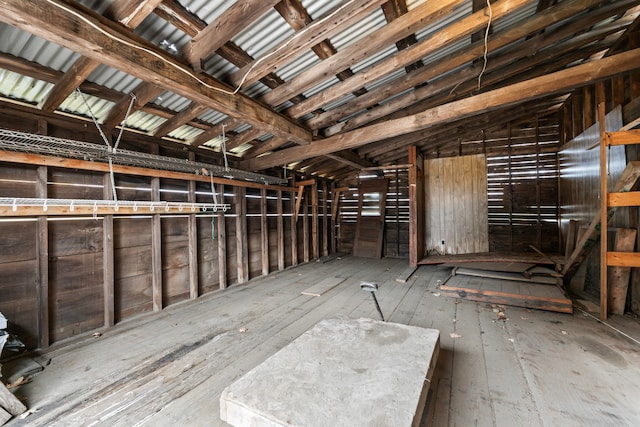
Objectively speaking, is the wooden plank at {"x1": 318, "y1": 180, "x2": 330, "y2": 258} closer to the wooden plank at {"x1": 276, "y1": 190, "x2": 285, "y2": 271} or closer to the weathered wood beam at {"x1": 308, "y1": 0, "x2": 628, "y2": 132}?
the wooden plank at {"x1": 276, "y1": 190, "x2": 285, "y2": 271}

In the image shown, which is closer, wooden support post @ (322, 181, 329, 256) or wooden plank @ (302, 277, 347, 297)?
wooden plank @ (302, 277, 347, 297)

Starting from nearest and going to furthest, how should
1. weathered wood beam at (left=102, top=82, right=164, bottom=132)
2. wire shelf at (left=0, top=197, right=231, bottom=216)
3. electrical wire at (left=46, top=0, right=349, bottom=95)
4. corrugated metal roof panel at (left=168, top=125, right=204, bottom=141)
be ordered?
electrical wire at (left=46, top=0, right=349, bottom=95)
wire shelf at (left=0, top=197, right=231, bottom=216)
weathered wood beam at (left=102, top=82, right=164, bottom=132)
corrugated metal roof panel at (left=168, top=125, right=204, bottom=141)

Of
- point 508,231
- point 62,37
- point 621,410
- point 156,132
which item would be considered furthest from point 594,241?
point 156,132

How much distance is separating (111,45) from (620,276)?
202 inches

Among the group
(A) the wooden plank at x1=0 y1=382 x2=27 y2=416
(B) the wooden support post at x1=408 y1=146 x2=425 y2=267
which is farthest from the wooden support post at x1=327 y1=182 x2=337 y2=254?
(A) the wooden plank at x1=0 y1=382 x2=27 y2=416

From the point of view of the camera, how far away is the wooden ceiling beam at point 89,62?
4.81 ft

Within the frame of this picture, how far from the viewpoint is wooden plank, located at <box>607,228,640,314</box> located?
2.75 metres

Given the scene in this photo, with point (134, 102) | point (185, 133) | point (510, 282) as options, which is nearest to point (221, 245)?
point (185, 133)

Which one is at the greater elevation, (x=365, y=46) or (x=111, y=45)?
(x=365, y=46)

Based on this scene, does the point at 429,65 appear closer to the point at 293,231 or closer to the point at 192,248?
the point at 192,248

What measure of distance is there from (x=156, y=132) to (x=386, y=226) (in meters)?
5.41

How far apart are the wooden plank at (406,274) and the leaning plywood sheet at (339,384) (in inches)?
96.6

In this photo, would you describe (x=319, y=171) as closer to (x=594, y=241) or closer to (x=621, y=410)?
(x=594, y=241)

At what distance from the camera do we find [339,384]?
A: 1390 mm
